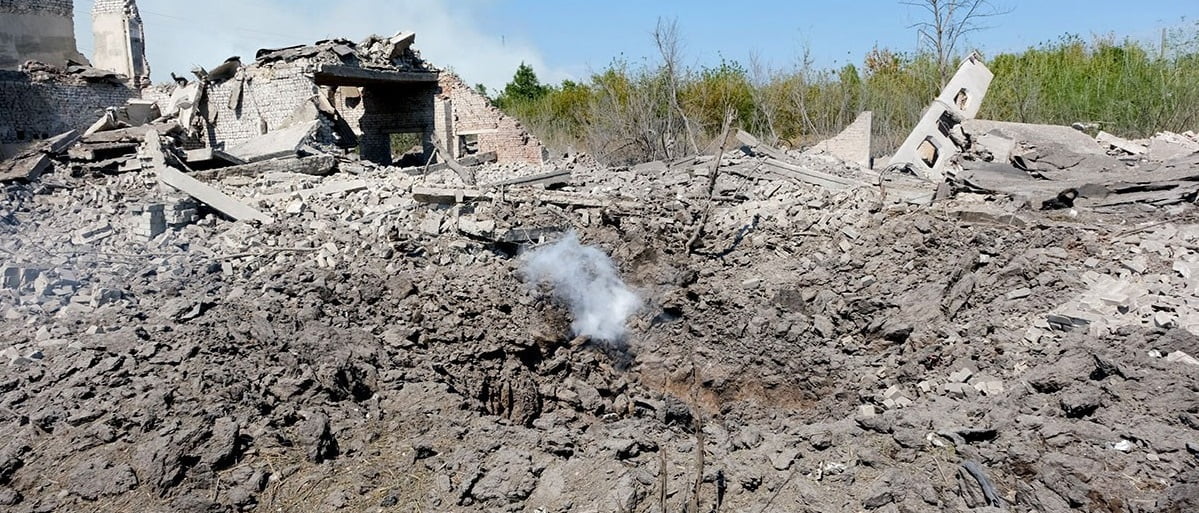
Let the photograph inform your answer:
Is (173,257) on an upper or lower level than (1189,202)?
lower

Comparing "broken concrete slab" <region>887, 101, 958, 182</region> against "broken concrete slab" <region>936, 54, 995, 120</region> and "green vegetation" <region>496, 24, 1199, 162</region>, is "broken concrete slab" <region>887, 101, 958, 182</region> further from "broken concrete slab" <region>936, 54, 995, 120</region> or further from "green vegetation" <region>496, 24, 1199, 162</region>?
"green vegetation" <region>496, 24, 1199, 162</region>

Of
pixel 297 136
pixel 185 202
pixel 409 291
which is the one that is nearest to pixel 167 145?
pixel 297 136

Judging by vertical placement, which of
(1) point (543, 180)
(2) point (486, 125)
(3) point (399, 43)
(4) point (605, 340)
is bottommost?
(4) point (605, 340)

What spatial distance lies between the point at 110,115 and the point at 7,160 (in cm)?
202

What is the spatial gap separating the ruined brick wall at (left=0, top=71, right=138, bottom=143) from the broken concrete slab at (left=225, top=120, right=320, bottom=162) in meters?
4.90

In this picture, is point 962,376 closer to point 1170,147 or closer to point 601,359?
point 601,359

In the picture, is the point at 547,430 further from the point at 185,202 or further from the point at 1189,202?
the point at 1189,202

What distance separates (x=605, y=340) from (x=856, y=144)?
28.1ft

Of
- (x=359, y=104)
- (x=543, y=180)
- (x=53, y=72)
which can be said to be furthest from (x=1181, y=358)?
(x=53, y=72)

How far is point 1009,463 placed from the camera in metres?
4.18

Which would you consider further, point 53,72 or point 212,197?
point 53,72

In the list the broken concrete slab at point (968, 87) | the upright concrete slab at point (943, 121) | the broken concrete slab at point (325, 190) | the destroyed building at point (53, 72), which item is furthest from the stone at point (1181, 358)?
the destroyed building at point (53, 72)

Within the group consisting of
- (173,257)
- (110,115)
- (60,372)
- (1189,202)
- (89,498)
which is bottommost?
(89,498)

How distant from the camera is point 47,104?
1561 cm
